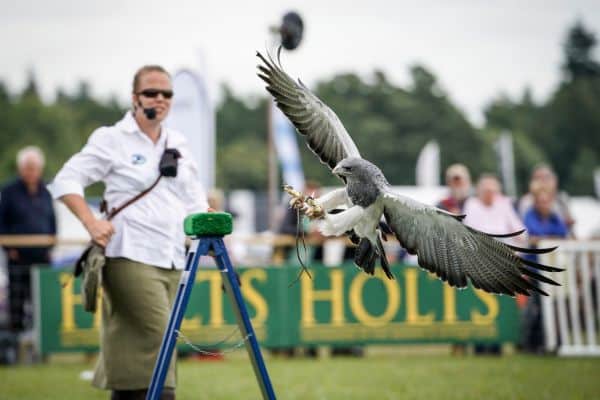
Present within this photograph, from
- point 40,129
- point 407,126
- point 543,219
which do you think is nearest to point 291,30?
point 543,219

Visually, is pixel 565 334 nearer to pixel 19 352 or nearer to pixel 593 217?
pixel 19 352

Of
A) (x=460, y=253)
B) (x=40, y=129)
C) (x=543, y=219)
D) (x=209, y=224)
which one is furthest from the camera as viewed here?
(x=40, y=129)

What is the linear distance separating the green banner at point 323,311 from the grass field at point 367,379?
33 cm

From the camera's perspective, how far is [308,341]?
39.7 feet

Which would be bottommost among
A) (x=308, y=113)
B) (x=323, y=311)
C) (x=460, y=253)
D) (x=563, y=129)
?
(x=323, y=311)

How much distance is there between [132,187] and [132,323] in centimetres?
85

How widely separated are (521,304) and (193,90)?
19.1 feet

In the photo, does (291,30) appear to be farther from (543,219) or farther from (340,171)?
(543,219)

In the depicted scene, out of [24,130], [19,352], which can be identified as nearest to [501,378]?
[19,352]

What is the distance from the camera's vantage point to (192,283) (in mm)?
4895

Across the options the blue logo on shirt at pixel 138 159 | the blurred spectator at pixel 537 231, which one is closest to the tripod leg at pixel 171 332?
the blue logo on shirt at pixel 138 159

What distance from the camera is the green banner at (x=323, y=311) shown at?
11.6 m

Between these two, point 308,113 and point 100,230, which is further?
point 308,113

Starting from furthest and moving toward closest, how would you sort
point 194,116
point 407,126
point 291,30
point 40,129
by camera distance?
point 407,126, point 40,129, point 194,116, point 291,30
